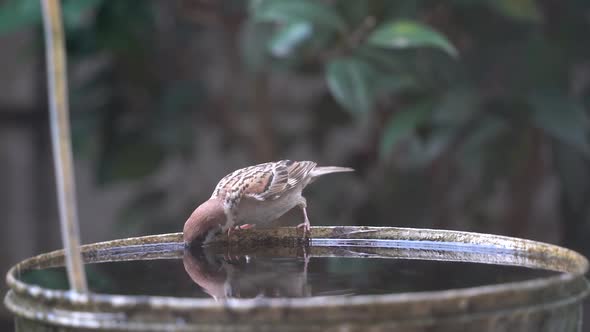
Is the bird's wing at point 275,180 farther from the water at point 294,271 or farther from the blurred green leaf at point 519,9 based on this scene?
the blurred green leaf at point 519,9

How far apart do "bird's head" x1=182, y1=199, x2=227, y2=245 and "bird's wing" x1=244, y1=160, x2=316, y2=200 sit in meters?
0.26

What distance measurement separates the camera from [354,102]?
2010 mm

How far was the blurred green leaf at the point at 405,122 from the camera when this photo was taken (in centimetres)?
220

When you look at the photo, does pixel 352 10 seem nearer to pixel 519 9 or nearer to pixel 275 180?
pixel 519 9

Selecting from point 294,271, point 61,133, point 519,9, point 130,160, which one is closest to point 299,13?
point 519,9

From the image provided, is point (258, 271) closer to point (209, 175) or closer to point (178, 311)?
point (178, 311)

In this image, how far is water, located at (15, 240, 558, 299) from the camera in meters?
0.80

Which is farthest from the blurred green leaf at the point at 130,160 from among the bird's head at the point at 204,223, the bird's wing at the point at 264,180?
the bird's head at the point at 204,223

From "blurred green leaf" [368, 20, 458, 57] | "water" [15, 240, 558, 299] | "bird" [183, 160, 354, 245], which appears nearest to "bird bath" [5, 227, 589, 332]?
"water" [15, 240, 558, 299]

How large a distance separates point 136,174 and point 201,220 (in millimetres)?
1538

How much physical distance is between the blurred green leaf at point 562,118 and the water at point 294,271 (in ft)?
4.11

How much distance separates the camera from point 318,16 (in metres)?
2.05

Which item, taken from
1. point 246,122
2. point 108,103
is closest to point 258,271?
point 108,103

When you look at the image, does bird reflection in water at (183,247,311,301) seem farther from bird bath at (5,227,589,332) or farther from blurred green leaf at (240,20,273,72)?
blurred green leaf at (240,20,273,72)
